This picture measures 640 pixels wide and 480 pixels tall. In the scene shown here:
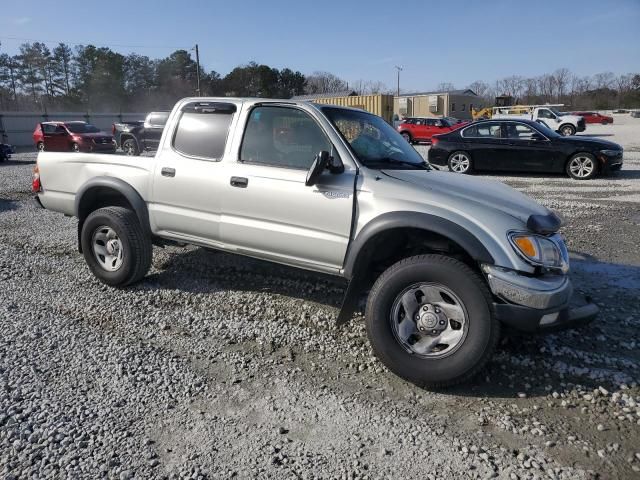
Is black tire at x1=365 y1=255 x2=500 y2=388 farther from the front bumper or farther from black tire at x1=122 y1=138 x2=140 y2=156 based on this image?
black tire at x1=122 y1=138 x2=140 y2=156

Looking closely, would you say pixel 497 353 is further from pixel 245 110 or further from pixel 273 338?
pixel 245 110

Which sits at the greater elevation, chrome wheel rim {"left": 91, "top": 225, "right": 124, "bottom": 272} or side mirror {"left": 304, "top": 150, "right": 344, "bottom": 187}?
side mirror {"left": 304, "top": 150, "right": 344, "bottom": 187}

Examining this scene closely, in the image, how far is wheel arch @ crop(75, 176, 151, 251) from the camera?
454 cm

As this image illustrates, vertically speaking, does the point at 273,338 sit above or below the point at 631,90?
below

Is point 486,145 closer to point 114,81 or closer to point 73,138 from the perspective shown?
point 73,138

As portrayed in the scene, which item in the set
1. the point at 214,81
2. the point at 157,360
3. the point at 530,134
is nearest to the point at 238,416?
the point at 157,360

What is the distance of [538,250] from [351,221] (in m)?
1.27

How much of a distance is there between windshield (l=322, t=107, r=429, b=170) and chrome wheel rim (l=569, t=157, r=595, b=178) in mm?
Answer: 9582

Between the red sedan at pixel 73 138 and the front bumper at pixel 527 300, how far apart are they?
68.8 ft

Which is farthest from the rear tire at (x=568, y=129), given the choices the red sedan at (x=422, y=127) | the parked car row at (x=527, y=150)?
the parked car row at (x=527, y=150)

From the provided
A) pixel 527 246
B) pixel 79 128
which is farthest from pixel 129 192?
pixel 79 128

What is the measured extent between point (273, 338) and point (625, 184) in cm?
1124

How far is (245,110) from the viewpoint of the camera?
13.6 feet

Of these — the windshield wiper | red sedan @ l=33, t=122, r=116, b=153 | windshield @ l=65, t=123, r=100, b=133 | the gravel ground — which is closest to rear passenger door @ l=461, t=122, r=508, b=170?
the gravel ground
